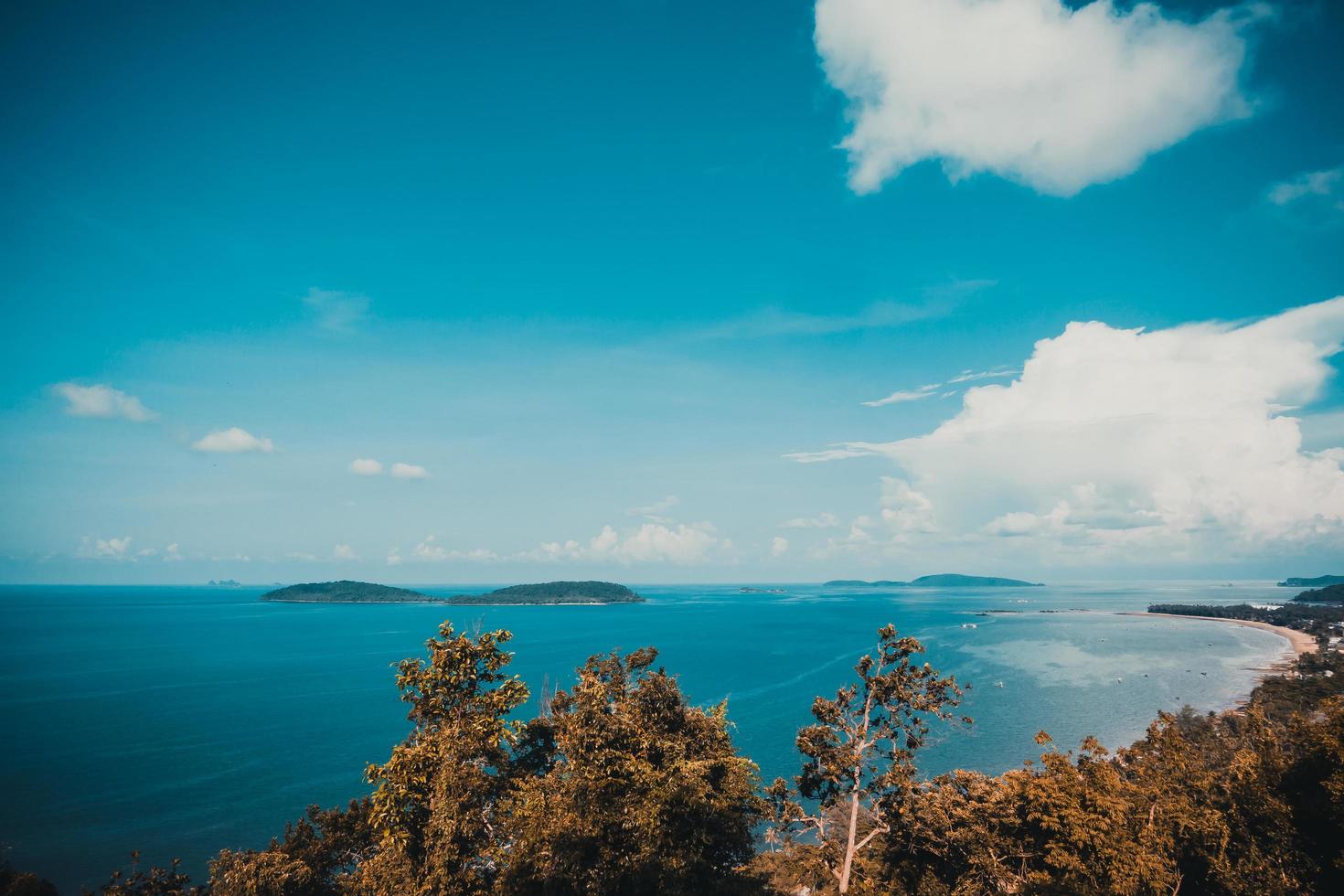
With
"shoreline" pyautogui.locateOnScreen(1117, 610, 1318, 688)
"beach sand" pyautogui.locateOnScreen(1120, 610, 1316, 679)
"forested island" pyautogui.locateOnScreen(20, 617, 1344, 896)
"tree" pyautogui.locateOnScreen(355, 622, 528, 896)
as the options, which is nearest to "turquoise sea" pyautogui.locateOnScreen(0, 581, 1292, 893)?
"shoreline" pyautogui.locateOnScreen(1117, 610, 1318, 688)

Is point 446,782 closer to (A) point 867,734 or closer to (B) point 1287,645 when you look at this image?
(A) point 867,734

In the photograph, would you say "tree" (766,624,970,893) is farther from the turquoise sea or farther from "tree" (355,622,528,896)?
the turquoise sea

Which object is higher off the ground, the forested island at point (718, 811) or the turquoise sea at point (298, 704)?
the forested island at point (718, 811)

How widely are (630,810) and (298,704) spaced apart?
3726 inches

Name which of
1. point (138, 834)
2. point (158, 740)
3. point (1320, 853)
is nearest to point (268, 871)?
point (1320, 853)

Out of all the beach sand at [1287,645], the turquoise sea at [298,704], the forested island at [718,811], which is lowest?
the beach sand at [1287,645]

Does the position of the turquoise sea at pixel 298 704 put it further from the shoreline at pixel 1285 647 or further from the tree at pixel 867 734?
the tree at pixel 867 734

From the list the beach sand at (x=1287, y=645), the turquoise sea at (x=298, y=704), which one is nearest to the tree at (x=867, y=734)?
the turquoise sea at (x=298, y=704)

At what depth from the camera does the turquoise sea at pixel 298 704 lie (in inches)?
1908

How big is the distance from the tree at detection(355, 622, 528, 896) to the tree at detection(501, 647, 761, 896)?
1113 millimetres

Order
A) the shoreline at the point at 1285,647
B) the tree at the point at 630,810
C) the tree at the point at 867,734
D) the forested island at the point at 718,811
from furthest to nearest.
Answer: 1. the shoreline at the point at 1285,647
2. the tree at the point at 867,734
3. the forested island at the point at 718,811
4. the tree at the point at 630,810

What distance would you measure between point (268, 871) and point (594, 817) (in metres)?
8.42

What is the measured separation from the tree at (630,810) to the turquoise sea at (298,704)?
1682 inches

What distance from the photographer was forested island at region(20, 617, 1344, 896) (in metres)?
14.3
